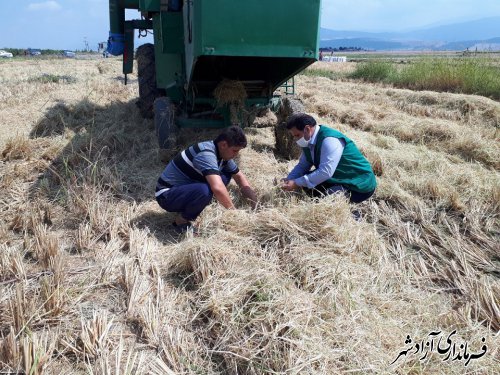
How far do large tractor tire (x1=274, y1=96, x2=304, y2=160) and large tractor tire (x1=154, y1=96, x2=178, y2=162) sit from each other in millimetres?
1382

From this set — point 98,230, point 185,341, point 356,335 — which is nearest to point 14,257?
point 98,230

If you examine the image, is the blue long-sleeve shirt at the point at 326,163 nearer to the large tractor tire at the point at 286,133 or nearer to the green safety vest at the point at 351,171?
the green safety vest at the point at 351,171

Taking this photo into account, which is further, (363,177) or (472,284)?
(363,177)

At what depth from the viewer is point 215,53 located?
13.2ft

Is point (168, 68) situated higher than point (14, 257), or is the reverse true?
point (168, 68)

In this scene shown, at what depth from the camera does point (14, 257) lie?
289cm

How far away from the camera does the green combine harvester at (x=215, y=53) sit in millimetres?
3986

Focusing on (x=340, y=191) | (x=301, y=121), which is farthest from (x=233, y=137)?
(x=340, y=191)

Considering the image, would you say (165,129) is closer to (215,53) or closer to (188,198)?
(215,53)

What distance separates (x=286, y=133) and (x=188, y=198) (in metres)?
2.40

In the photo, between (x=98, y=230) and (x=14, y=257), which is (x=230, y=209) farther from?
(x=14, y=257)

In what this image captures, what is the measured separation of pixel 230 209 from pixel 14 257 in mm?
1598

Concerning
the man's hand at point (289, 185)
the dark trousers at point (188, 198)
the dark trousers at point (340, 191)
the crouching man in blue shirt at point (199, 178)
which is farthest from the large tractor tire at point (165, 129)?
the dark trousers at point (340, 191)

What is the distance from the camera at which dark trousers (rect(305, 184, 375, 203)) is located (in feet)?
12.3
